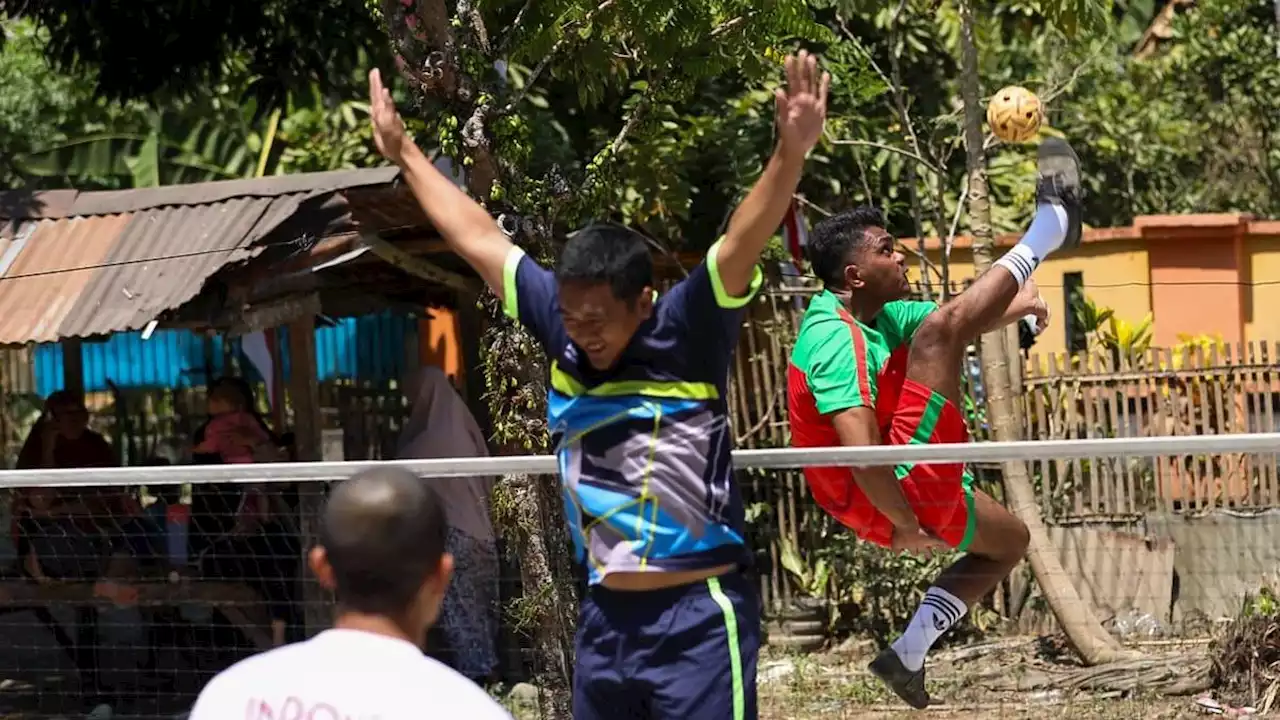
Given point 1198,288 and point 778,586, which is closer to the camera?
point 778,586

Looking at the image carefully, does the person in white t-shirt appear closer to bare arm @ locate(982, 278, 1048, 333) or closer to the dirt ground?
bare arm @ locate(982, 278, 1048, 333)

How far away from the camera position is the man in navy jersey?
4.20m

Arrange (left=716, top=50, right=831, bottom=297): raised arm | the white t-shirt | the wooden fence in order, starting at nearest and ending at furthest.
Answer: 1. the white t-shirt
2. (left=716, top=50, right=831, bottom=297): raised arm
3. the wooden fence

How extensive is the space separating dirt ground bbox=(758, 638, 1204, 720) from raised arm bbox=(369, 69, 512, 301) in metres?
4.07

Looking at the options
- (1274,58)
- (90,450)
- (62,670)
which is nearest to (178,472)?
(62,670)

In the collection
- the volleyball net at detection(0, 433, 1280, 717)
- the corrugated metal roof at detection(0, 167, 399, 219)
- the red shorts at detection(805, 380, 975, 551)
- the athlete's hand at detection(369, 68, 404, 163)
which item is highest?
the corrugated metal roof at detection(0, 167, 399, 219)

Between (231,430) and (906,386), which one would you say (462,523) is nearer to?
(231,430)

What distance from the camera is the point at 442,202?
4.66m

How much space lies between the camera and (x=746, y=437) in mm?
10797

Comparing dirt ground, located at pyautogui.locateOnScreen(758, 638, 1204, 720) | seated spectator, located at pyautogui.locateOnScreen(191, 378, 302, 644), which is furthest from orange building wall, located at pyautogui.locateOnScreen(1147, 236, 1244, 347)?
seated spectator, located at pyautogui.locateOnScreen(191, 378, 302, 644)

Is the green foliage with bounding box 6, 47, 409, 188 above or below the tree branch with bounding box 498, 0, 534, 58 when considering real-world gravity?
above

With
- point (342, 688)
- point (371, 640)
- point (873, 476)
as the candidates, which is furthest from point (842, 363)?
point (342, 688)

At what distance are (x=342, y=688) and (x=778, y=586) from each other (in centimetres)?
828

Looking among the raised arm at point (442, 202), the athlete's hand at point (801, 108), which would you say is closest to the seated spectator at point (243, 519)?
the raised arm at point (442, 202)
